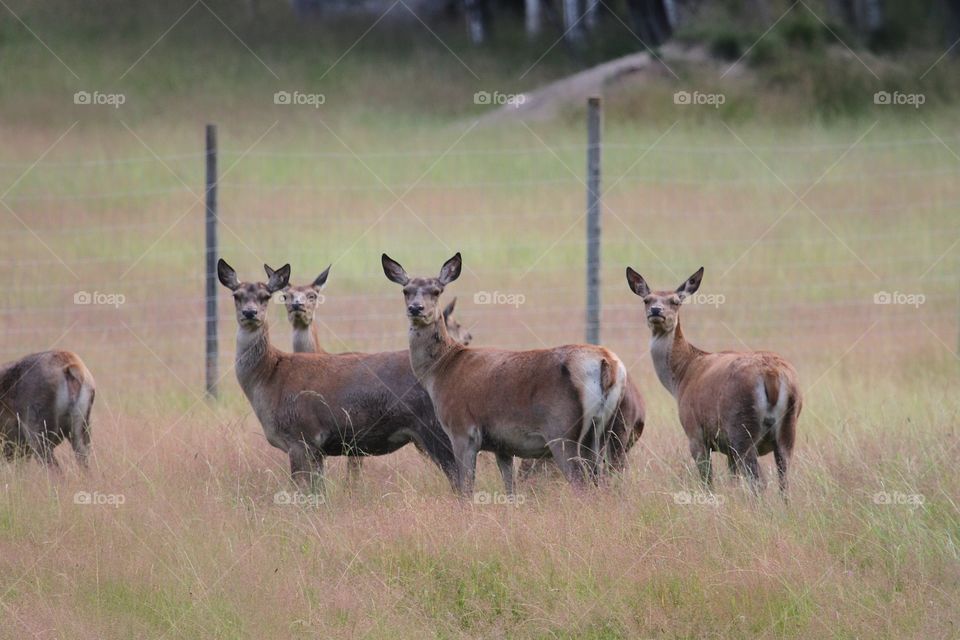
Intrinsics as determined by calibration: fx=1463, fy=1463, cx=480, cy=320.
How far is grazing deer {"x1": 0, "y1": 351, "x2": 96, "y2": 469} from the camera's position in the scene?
9492 mm

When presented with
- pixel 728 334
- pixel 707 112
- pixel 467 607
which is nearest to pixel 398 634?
pixel 467 607

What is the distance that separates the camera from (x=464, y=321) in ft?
52.9

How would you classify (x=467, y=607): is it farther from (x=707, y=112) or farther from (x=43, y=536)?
(x=707, y=112)

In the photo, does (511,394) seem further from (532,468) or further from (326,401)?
(326,401)

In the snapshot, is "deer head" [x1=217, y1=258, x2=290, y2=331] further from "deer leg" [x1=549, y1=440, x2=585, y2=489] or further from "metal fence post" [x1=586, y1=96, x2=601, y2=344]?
"metal fence post" [x1=586, y1=96, x2=601, y2=344]

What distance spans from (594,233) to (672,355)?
8.82 feet

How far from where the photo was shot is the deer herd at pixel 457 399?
845 centimetres

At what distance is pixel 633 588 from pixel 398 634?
45.7 inches

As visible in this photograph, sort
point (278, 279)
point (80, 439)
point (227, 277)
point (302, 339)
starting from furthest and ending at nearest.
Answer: point (302, 339)
point (227, 277)
point (278, 279)
point (80, 439)

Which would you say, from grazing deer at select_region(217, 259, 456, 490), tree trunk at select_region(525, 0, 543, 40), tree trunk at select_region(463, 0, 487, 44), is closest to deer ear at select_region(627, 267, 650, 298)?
grazing deer at select_region(217, 259, 456, 490)

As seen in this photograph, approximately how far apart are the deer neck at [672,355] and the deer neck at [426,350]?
1.44m

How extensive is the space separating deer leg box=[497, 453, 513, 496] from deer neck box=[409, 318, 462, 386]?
715 mm

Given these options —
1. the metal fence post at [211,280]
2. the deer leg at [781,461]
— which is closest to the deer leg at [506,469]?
the deer leg at [781,461]

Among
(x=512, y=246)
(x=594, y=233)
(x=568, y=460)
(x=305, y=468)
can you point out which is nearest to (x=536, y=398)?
(x=568, y=460)
